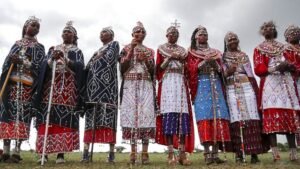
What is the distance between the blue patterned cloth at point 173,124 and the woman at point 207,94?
0.93 feet

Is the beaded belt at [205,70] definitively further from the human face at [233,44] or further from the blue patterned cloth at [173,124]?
the blue patterned cloth at [173,124]

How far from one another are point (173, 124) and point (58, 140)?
261 centimetres

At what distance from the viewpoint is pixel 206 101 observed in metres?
9.42

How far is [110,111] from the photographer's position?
963cm

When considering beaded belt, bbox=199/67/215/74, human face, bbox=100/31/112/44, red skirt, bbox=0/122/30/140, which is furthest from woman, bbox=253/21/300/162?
red skirt, bbox=0/122/30/140

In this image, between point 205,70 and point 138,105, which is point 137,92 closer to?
point 138,105

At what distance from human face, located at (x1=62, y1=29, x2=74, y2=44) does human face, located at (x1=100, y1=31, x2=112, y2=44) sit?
726mm

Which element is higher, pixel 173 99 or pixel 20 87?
pixel 20 87

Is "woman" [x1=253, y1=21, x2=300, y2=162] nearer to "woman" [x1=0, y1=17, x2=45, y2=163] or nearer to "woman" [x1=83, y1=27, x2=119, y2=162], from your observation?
"woman" [x1=83, y1=27, x2=119, y2=162]

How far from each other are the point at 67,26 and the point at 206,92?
12.2ft

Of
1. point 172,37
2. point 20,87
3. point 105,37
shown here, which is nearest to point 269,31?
point 172,37

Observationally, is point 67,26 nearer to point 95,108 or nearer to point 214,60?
point 95,108

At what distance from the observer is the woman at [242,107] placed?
373 inches

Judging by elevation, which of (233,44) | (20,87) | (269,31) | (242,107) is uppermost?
(269,31)
